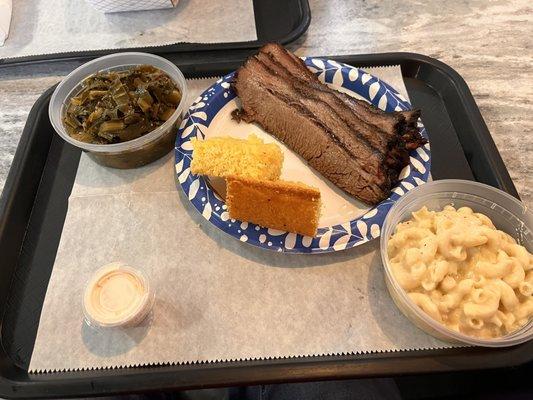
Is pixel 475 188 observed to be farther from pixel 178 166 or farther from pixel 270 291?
pixel 178 166

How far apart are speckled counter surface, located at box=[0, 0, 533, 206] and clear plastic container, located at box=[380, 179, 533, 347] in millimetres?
437

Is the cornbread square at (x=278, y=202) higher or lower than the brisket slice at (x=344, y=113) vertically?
lower

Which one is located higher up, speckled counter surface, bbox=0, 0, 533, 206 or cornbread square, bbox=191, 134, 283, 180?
speckled counter surface, bbox=0, 0, 533, 206

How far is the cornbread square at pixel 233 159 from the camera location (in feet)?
4.95

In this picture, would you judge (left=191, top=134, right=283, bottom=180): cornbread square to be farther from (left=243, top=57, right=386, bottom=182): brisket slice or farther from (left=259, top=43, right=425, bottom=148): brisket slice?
(left=259, top=43, right=425, bottom=148): brisket slice

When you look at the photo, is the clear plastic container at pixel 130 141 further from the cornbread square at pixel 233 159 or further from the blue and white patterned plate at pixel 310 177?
the cornbread square at pixel 233 159

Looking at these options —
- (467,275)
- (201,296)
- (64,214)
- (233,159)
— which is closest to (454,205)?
(467,275)

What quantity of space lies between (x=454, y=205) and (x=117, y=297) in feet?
3.91

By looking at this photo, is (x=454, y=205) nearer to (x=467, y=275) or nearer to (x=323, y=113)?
(x=467, y=275)

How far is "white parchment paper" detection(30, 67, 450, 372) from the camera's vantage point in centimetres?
132

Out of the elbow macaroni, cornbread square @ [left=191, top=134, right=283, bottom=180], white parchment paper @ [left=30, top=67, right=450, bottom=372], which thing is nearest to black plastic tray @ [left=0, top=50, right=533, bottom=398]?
white parchment paper @ [left=30, top=67, right=450, bottom=372]

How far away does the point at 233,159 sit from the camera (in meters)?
1.52

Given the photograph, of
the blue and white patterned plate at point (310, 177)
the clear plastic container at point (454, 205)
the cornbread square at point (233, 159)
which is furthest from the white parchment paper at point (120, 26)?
the clear plastic container at point (454, 205)

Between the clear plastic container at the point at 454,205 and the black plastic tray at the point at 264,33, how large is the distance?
114cm
